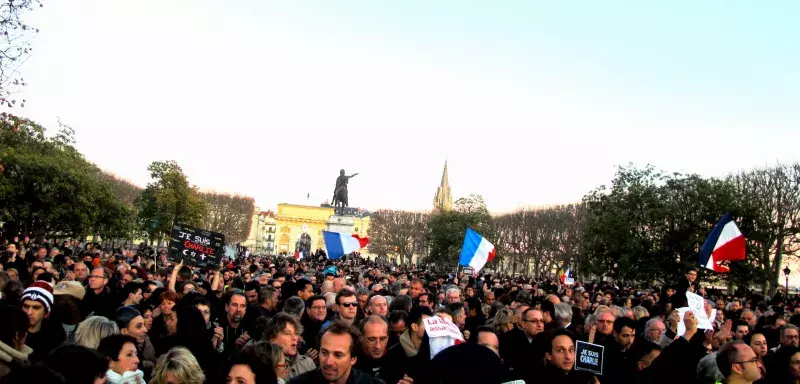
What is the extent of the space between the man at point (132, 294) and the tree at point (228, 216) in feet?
258

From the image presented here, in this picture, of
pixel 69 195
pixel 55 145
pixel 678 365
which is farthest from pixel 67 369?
pixel 55 145

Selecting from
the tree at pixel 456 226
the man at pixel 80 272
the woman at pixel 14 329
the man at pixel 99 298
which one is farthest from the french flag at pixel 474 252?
the tree at pixel 456 226

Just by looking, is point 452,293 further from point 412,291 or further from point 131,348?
point 131,348

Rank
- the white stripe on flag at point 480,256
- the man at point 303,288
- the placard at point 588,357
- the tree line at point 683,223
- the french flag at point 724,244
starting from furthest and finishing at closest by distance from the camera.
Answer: the tree line at point 683,223 → the white stripe on flag at point 480,256 → the french flag at point 724,244 → the man at point 303,288 → the placard at point 588,357

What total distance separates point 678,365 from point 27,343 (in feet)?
20.8

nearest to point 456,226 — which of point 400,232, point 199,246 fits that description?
point 400,232

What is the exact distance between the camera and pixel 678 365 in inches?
288

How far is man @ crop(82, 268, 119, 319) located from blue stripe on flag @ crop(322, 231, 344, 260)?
18007 millimetres

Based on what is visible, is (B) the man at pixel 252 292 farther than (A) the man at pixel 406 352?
Yes

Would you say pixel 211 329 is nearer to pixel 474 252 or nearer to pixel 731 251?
pixel 731 251

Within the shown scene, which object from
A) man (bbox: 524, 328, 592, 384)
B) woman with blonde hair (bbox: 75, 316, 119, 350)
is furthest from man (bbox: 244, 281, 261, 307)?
man (bbox: 524, 328, 592, 384)

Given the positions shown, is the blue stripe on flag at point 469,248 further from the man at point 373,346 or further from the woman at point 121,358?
the woman at point 121,358

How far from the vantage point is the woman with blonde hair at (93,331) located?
5.96 meters

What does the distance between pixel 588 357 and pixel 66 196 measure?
4028 cm
